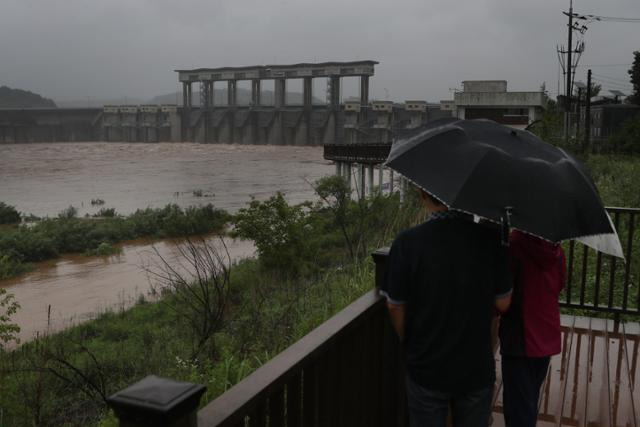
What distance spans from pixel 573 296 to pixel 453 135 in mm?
4854

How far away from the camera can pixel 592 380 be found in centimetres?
392

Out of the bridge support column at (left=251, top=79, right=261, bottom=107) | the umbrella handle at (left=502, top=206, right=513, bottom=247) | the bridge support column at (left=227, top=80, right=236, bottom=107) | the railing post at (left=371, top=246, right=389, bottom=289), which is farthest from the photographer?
the bridge support column at (left=227, top=80, right=236, bottom=107)

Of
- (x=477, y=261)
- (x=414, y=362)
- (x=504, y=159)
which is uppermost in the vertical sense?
(x=504, y=159)

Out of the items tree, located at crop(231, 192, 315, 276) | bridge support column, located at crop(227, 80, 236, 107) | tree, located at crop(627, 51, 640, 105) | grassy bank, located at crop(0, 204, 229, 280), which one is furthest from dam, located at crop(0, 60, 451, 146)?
tree, located at crop(231, 192, 315, 276)

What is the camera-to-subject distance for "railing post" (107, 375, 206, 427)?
1228mm

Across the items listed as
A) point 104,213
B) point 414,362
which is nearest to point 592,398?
point 414,362

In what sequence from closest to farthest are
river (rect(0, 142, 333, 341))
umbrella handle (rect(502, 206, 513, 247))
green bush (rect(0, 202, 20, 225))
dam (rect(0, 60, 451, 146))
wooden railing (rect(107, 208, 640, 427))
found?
wooden railing (rect(107, 208, 640, 427)), umbrella handle (rect(502, 206, 513, 247)), river (rect(0, 142, 333, 341)), green bush (rect(0, 202, 20, 225)), dam (rect(0, 60, 451, 146))

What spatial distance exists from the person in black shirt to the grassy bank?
871 inches

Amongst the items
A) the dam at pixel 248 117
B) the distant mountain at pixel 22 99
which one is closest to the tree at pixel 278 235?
the dam at pixel 248 117

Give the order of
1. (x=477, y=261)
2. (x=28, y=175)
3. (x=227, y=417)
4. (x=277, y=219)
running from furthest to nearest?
(x=28, y=175)
(x=277, y=219)
(x=477, y=261)
(x=227, y=417)

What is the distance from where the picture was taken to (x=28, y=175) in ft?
206

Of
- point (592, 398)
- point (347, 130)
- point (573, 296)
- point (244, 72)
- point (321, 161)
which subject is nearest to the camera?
point (592, 398)

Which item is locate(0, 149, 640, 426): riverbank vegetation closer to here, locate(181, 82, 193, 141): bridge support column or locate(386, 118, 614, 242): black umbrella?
locate(386, 118, 614, 242): black umbrella

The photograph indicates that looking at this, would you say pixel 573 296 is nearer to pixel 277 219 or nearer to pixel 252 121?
pixel 277 219
